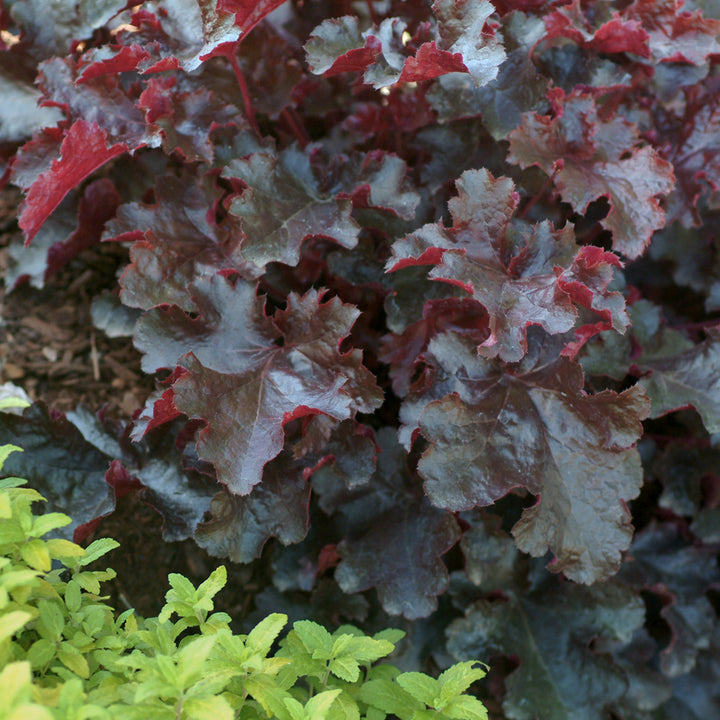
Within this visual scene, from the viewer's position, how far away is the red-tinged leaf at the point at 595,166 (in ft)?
5.33

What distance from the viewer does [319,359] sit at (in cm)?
154

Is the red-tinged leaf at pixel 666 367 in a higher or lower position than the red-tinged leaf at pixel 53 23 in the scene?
lower

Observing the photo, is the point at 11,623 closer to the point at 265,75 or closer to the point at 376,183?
the point at 376,183

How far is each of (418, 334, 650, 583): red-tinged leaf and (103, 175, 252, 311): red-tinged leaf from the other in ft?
1.92

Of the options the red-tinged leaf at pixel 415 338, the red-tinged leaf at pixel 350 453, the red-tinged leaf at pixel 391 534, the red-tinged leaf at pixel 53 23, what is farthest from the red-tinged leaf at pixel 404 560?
the red-tinged leaf at pixel 53 23

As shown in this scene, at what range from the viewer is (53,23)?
190cm

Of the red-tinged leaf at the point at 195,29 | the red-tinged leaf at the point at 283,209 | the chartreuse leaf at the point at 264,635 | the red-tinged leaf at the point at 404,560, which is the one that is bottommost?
the red-tinged leaf at the point at 404,560

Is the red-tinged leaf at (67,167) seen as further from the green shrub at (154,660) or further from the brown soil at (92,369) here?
the green shrub at (154,660)

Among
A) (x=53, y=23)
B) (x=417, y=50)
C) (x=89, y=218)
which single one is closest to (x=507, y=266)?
(x=417, y=50)

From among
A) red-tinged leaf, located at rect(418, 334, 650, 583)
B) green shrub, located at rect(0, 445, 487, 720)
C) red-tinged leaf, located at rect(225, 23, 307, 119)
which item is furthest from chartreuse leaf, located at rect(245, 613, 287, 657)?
red-tinged leaf, located at rect(225, 23, 307, 119)

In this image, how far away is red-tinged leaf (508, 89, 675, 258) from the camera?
1.63 metres

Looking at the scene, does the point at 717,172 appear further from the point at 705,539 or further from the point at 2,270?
the point at 2,270

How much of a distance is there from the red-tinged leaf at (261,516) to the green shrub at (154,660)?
270 millimetres

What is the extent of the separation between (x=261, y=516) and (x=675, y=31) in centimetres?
154
